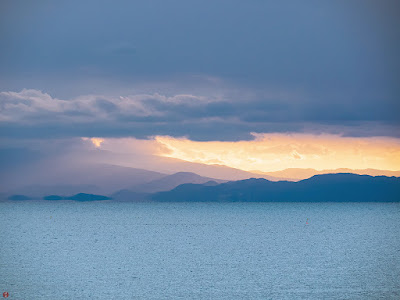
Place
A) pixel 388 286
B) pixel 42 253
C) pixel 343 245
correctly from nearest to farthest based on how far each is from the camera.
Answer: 1. pixel 388 286
2. pixel 42 253
3. pixel 343 245

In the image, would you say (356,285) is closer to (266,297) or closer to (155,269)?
(266,297)

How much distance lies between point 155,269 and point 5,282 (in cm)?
1990

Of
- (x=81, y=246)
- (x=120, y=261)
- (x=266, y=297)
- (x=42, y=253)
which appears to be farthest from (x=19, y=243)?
(x=266, y=297)

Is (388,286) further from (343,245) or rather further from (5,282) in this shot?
(343,245)

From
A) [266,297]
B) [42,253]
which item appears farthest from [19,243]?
[266,297]

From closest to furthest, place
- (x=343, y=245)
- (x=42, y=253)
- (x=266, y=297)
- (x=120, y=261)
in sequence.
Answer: (x=266, y=297)
(x=120, y=261)
(x=42, y=253)
(x=343, y=245)

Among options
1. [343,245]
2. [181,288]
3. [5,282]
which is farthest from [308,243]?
[5,282]

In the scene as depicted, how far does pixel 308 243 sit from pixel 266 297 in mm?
61580

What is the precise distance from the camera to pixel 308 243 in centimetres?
11288

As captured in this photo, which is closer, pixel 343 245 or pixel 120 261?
pixel 120 261

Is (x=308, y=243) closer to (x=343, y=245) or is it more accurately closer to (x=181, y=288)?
(x=343, y=245)

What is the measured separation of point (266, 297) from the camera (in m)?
53.5

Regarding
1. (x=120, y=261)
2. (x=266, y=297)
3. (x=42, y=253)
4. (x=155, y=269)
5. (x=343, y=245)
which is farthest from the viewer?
(x=343, y=245)

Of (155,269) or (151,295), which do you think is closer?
(151,295)
